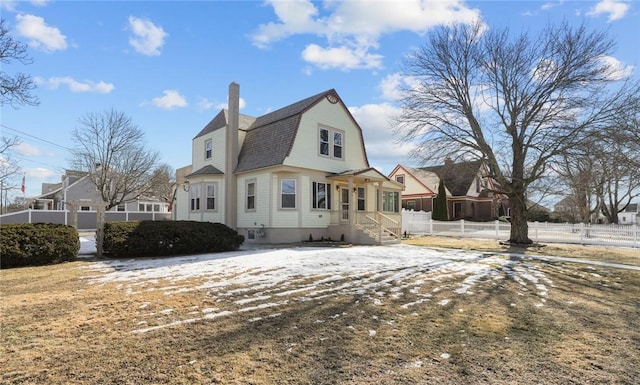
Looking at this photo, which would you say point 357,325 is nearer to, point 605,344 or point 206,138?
point 605,344

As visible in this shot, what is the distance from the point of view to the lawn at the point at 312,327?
11.8 ft

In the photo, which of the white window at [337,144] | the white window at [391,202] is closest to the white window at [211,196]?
the white window at [337,144]

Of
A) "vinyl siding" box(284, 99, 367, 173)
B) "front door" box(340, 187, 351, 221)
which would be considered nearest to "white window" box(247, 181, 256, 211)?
"vinyl siding" box(284, 99, 367, 173)

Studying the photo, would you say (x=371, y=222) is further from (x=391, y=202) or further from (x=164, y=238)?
(x=164, y=238)

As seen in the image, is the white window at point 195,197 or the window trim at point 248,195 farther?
the white window at point 195,197

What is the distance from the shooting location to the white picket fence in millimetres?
18141

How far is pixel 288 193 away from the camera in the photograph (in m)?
17.6

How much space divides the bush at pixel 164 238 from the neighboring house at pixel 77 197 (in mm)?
23423

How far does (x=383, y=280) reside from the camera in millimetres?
8031

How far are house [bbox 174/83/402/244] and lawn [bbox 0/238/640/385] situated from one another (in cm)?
854

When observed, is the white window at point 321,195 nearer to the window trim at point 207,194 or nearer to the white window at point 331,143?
the white window at point 331,143

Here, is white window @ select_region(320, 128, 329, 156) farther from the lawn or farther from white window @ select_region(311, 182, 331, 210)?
the lawn

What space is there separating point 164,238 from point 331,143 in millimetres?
9890

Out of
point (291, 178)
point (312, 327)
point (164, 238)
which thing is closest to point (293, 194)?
point (291, 178)
